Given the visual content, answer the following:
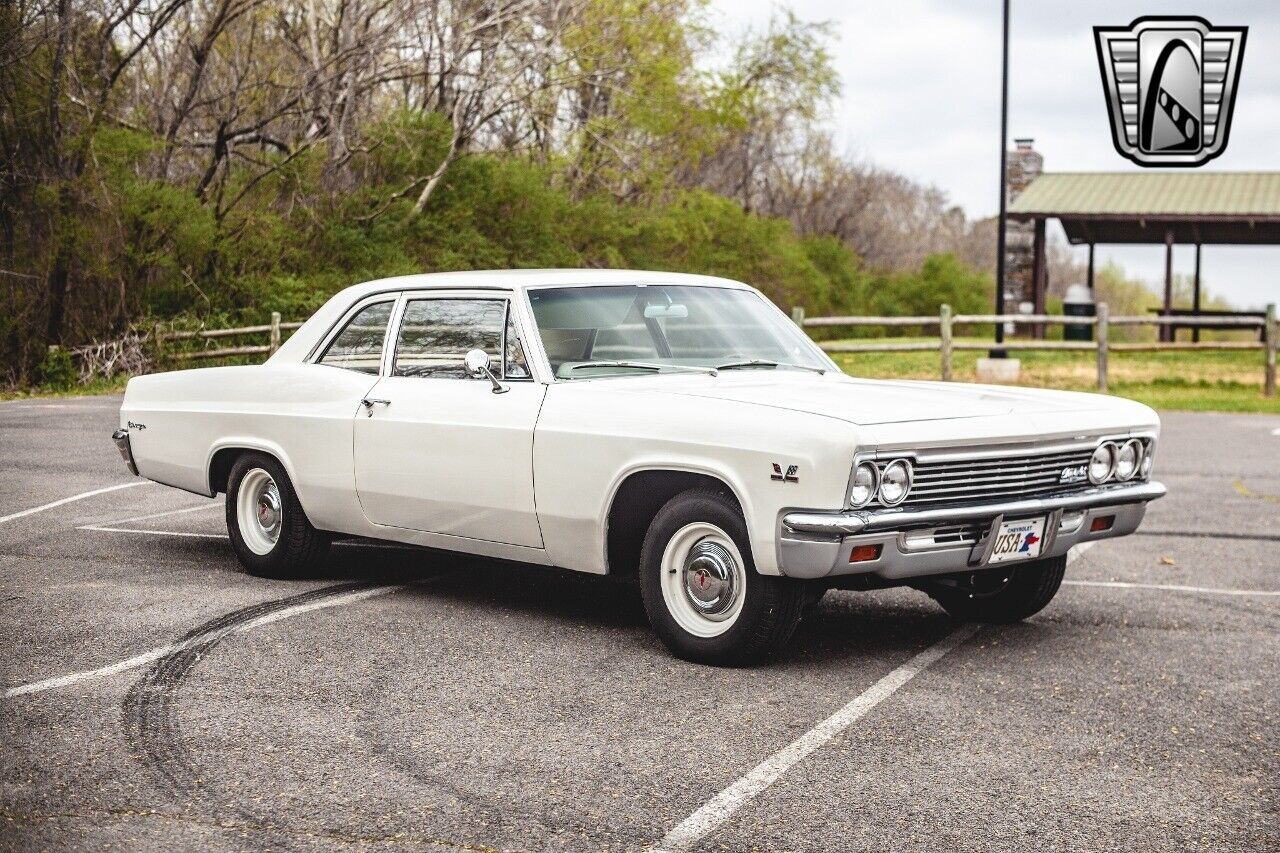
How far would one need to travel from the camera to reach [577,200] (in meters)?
33.2

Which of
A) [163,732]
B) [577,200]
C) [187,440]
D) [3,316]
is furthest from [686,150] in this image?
[163,732]

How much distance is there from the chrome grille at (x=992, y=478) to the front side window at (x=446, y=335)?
6.72 ft

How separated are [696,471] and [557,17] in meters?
23.8

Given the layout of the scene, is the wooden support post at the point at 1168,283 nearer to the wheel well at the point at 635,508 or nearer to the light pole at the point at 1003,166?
the light pole at the point at 1003,166

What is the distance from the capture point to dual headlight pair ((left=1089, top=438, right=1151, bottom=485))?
6352 millimetres

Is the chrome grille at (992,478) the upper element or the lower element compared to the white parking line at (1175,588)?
upper

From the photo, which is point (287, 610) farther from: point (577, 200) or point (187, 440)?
point (577, 200)

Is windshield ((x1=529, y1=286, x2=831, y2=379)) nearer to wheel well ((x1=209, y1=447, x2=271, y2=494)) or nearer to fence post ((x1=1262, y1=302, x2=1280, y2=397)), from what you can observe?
wheel well ((x1=209, y1=447, x2=271, y2=494))

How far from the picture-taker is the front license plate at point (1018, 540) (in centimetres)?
586

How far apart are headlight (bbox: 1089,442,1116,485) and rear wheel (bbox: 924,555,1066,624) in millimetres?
483

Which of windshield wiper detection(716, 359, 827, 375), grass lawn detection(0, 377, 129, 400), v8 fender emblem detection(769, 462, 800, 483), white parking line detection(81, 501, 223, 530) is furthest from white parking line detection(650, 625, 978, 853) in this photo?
grass lawn detection(0, 377, 129, 400)

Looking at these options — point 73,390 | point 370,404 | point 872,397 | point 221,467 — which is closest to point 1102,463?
point 872,397

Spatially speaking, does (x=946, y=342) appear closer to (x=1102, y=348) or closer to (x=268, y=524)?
(x=1102, y=348)

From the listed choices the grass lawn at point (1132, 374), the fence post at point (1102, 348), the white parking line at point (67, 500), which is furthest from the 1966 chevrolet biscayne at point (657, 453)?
the fence post at point (1102, 348)
